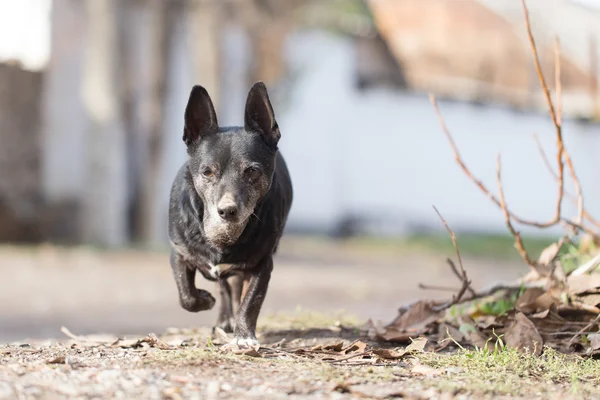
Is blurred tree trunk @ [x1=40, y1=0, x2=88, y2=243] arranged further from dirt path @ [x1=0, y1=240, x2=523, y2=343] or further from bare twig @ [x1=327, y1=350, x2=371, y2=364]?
bare twig @ [x1=327, y1=350, x2=371, y2=364]

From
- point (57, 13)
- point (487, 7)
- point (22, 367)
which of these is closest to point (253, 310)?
point (22, 367)

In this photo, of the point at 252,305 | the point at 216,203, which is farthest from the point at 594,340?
the point at 216,203

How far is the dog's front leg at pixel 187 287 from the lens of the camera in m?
4.98

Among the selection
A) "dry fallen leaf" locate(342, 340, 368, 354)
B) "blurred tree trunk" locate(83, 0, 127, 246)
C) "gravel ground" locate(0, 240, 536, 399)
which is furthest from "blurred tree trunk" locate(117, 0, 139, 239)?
"dry fallen leaf" locate(342, 340, 368, 354)

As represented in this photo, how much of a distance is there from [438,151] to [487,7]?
11.9 meters

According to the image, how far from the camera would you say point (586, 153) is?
2519cm

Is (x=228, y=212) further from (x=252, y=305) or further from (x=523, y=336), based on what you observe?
(x=523, y=336)

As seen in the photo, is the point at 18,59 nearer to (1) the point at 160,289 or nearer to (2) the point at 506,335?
(1) the point at 160,289

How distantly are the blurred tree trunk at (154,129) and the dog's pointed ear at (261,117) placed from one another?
12.7 meters

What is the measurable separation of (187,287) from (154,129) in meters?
13.0

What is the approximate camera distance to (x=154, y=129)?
17625 millimetres

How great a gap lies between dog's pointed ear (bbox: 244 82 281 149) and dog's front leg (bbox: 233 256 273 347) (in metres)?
0.64

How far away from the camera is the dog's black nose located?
4223 millimetres

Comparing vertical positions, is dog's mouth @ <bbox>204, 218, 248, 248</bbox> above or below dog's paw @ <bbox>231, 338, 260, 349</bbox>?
above
